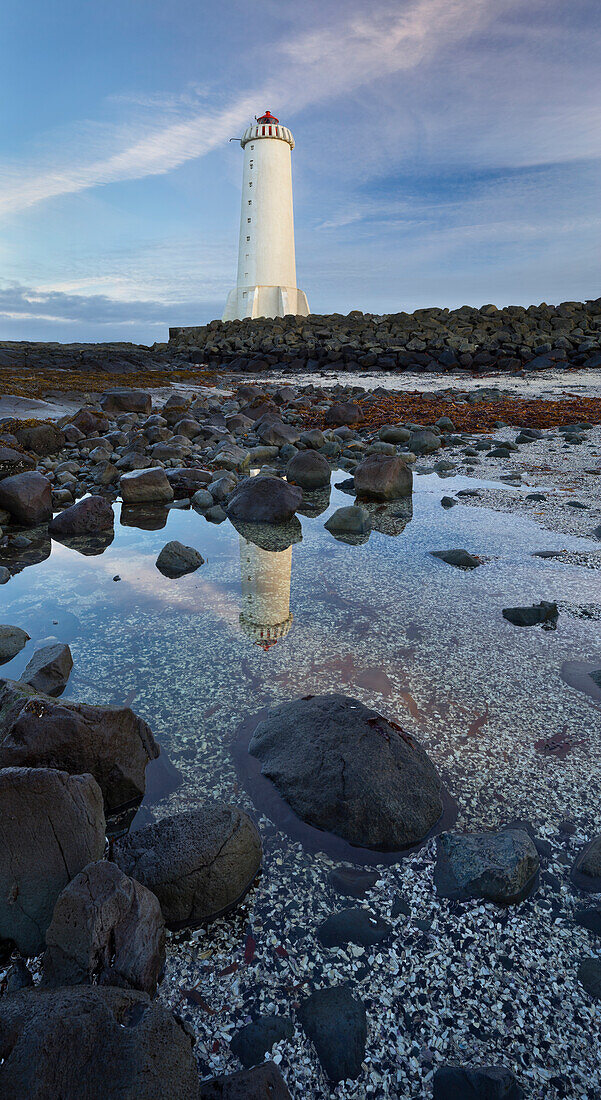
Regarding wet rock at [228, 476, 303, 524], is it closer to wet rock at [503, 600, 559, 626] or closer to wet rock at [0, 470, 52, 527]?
wet rock at [0, 470, 52, 527]

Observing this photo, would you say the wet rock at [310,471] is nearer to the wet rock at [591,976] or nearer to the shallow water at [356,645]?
the shallow water at [356,645]

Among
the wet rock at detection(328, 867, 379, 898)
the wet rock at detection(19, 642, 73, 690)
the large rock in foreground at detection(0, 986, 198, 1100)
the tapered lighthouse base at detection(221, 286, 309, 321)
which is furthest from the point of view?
the tapered lighthouse base at detection(221, 286, 309, 321)

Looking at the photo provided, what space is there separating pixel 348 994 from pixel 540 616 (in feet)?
6.87

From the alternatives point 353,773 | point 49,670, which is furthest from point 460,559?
point 49,670

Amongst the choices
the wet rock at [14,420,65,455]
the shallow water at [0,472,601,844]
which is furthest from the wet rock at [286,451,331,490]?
the wet rock at [14,420,65,455]

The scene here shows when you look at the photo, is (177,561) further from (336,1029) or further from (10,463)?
(336,1029)

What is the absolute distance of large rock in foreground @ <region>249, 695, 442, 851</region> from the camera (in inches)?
68.1

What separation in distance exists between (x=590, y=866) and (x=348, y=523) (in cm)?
314

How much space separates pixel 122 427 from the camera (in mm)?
9609

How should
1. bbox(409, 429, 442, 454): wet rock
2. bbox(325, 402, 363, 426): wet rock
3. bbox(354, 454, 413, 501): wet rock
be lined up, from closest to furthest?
bbox(354, 454, 413, 501): wet rock < bbox(409, 429, 442, 454): wet rock < bbox(325, 402, 363, 426): wet rock

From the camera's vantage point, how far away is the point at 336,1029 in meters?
1.23

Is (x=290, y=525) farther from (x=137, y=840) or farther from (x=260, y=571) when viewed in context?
(x=137, y=840)

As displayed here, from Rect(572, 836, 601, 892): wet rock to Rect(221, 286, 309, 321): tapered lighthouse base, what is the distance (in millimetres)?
29703

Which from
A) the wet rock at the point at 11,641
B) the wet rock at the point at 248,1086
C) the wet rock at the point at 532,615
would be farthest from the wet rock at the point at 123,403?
the wet rock at the point at 248,1086
